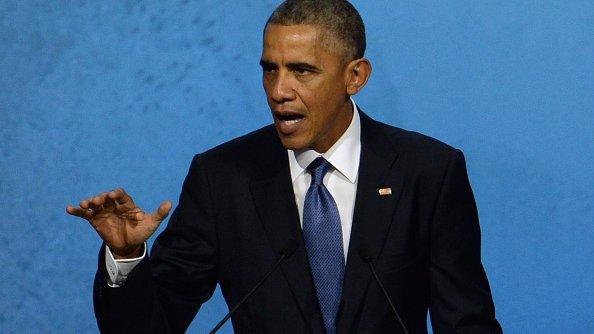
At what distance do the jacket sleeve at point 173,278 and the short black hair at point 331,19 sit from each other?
245mm

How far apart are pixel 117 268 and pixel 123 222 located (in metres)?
0.06

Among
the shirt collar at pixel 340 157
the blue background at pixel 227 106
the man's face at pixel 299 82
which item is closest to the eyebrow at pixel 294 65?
the man's face at pixel 299 82

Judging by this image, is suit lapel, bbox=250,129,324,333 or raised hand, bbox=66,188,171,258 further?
suit lapel, bbox=250,129,324,333

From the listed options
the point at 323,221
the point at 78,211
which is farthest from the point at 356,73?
the point at 78,211

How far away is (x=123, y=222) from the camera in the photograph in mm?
1388

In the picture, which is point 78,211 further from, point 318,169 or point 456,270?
point 456,270

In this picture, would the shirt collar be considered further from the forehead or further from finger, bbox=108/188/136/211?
finger, bbox=108/188/136/211

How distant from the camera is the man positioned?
152cm

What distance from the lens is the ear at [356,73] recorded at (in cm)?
160

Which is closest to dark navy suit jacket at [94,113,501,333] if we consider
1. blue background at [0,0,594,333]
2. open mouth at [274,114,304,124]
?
open mouth at [274,114,304,124]

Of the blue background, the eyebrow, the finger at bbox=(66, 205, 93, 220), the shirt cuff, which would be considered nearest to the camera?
the finger at bbox=(66, 205, 93, 220)

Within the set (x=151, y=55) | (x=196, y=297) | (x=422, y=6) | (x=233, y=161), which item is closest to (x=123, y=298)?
(x=196, y=297)

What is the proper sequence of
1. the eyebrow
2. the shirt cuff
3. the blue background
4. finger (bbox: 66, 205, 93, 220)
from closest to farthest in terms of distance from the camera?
1. finger (bbox: 66, 205, 93, 220)
2. the shirt cuff
3. the eyebrow
4. the blue background

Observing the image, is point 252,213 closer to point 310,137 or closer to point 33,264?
point 310,137
